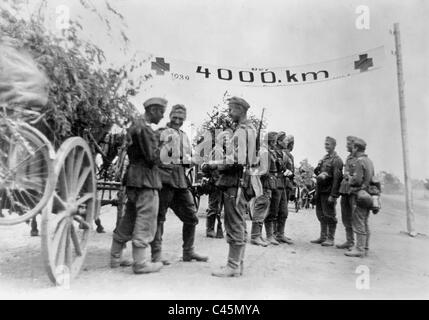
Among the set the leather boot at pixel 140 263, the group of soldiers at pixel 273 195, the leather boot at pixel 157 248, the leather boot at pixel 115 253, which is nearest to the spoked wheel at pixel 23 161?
the leather boot at pixel 140 263

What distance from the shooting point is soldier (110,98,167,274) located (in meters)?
4.29

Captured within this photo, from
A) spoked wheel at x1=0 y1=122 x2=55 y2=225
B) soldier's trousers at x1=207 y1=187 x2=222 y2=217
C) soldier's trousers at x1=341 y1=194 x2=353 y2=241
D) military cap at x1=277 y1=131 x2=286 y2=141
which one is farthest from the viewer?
soldier's trousers at x1=207 y1=187 x2=222 y2=217

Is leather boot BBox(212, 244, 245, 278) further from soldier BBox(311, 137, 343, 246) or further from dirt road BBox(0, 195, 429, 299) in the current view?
soldier BBox(311, 137, 343, 246)

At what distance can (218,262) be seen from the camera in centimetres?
525

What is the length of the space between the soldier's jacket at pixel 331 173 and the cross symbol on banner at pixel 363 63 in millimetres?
1775

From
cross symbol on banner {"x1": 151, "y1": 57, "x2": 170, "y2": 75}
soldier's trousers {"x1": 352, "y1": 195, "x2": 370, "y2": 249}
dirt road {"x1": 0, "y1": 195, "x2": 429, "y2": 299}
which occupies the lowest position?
dirt road {"x1": 0, "y1": 195, "x2": 429, "y2": 299}

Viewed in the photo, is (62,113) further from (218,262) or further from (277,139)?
(277,139)

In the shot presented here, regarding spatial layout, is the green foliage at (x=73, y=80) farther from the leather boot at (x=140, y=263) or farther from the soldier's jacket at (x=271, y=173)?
the soldier's jacket at (x=271, y=173)

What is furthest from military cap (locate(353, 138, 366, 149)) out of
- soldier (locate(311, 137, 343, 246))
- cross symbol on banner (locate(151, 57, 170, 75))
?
cross symbol on banner (locate(151, 57, 170, 75))

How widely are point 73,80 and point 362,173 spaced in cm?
422

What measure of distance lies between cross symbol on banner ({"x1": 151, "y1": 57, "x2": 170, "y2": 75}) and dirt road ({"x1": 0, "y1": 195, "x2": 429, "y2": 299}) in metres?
2.94

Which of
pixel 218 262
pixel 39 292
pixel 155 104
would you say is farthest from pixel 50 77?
pixel 218 262

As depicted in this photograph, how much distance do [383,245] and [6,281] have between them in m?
5.67

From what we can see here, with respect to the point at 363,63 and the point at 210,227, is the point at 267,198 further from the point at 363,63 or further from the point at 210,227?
the point at 363,63
